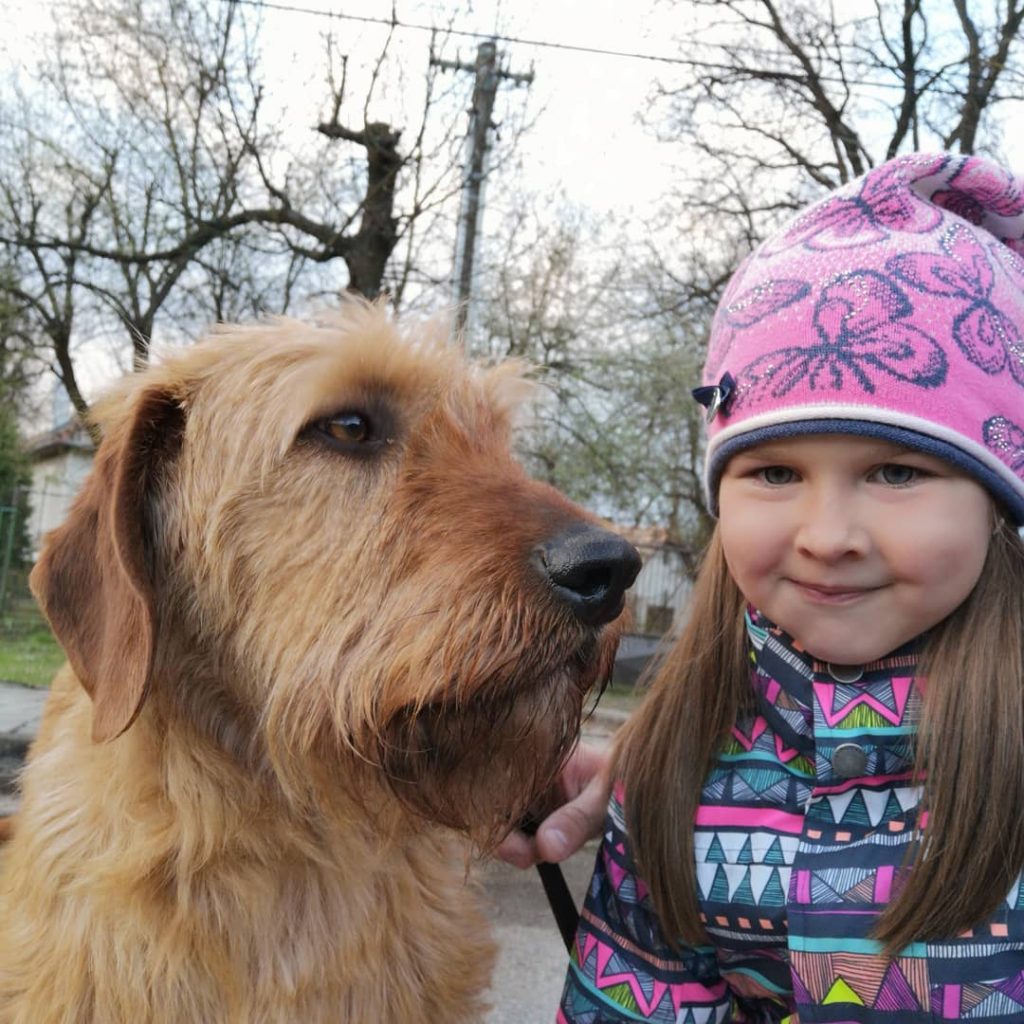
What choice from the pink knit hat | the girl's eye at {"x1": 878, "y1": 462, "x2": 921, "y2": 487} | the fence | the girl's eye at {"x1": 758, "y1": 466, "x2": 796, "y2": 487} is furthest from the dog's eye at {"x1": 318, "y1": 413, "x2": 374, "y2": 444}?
the fence

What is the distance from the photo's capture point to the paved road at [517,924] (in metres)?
3.15

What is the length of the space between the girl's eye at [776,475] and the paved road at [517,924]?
142 cm

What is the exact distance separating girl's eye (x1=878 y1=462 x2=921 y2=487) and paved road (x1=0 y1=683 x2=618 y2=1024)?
1569 millimetres

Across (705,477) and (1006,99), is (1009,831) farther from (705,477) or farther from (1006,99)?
(1006,99)

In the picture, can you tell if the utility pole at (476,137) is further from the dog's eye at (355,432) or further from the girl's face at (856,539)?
the girl's face at (856,539)

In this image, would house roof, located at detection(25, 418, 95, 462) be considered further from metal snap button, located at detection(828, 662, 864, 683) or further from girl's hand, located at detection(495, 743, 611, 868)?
metal snap button, located at detection(828, 662, 864, 683)

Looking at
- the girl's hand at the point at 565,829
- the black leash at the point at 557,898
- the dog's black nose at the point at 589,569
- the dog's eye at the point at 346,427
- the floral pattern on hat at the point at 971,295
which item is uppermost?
the floral pattern on hat at the point at 971,295

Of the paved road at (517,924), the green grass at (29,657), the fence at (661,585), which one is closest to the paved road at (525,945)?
the paved road at (517,924)

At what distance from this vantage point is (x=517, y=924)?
378 centimetres

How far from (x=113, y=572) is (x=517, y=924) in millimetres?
2694

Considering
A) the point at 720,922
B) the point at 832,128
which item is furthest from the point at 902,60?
the point at 720,922

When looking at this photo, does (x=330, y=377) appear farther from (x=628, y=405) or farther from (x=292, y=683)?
(x=628, y=405)

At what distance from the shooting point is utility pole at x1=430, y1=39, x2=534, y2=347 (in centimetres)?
1106

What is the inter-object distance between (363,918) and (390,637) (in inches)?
27.7
